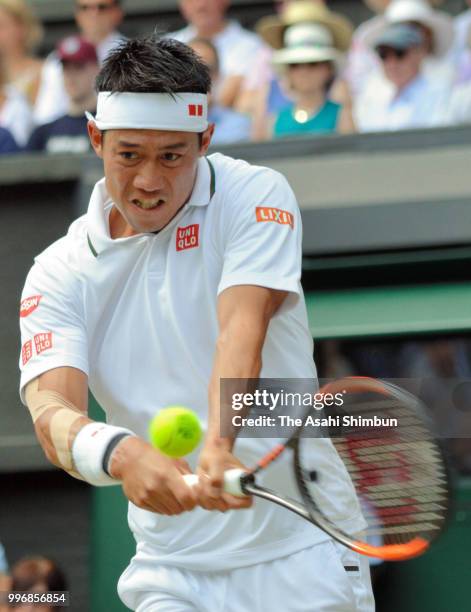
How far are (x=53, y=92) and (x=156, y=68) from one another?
4.45 meters

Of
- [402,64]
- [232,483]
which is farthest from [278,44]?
[232,483]

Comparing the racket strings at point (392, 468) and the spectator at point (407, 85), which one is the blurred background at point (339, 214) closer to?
the spectator at point (407, 85)

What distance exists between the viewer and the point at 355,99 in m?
7.40

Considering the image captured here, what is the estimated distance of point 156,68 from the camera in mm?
3717

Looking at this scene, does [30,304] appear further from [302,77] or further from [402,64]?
[402,64]

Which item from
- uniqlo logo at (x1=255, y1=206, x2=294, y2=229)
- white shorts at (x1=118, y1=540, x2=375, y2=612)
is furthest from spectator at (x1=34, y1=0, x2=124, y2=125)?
white shorts at (x1=118, y1=540, x2=375, y2=612)

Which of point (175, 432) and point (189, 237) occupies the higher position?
point (189, 237)

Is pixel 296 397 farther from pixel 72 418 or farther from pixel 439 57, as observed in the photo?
pixel 439 57

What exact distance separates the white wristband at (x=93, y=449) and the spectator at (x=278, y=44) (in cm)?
409

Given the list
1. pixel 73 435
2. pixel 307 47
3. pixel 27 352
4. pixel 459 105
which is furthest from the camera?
pixel 307 47

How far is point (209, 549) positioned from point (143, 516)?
23cm

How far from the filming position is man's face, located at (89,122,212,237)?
11.7ft

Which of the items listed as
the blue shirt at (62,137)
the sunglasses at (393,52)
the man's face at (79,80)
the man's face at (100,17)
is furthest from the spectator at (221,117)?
the man's face at (100,17)

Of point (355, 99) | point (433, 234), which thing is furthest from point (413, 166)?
point (355, 99)
